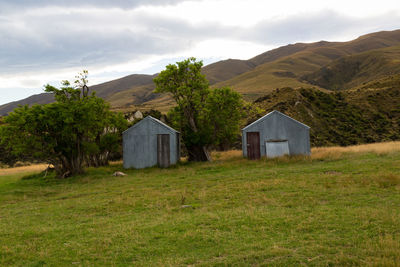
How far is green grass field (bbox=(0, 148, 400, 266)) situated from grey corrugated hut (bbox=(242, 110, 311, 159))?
10083 mm

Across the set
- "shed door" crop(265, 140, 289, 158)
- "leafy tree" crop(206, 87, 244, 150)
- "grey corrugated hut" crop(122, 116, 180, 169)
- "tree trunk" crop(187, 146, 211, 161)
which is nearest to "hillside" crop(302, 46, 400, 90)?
"leafy tree" crop(206, 87, 244, 150)

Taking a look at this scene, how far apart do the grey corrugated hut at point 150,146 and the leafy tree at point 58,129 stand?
3.32 meters

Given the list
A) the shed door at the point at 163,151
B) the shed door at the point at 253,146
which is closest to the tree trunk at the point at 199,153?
the shed door at the point at 163,151

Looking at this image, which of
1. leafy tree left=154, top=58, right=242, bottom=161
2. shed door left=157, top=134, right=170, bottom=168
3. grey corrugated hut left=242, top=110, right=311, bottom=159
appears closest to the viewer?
shed door left=157, top=134, right=170, bottom=168

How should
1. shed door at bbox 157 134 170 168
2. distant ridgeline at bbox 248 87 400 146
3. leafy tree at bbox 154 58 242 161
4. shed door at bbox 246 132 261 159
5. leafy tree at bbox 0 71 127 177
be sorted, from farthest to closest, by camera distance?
distant ridgeline at bbox 248 87 400 146 → leafy tree at bbox 154 58 242 161 → shed door at bbox 246 132 261 159 → shed door at bbox 157 134 170 168 → leafy tree at bbox 0 71 127 177

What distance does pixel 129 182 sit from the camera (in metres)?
20.1

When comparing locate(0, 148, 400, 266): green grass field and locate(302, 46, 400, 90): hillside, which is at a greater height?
locate(302, 46, 400, 90): hillside

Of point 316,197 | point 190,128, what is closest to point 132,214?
point 316,197

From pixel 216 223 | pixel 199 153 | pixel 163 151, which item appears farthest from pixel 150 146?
pixel 216 223

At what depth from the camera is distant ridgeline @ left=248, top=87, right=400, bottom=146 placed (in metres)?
47.7

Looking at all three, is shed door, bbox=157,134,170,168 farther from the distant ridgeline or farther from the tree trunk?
the distant ridgeline

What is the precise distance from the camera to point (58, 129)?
78.0 feet

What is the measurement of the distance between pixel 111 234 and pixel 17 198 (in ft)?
34.8

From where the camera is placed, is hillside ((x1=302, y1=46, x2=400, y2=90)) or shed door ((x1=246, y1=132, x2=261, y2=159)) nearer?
shed door ((x1=246, y1=132, x2=261, y2=159))
